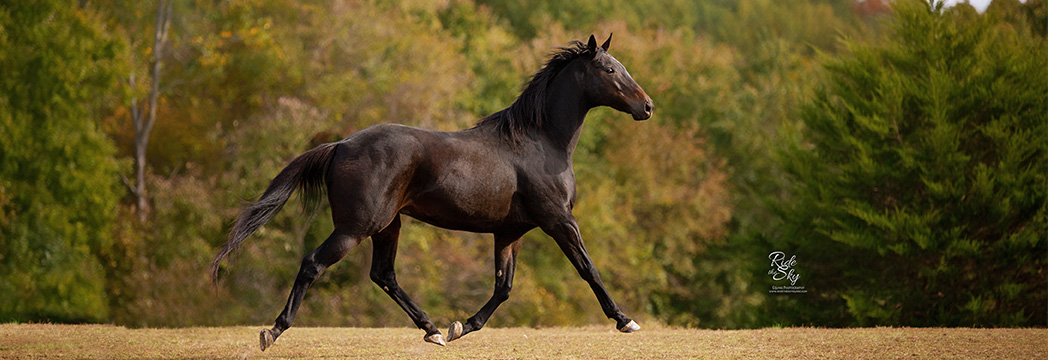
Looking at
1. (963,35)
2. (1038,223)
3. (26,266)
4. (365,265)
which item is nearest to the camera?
(1038,223)

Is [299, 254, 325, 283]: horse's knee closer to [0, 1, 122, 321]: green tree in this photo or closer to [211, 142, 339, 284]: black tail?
[211, 142, 339, 284]: black tail

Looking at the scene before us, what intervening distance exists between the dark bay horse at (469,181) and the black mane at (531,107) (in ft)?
0.04

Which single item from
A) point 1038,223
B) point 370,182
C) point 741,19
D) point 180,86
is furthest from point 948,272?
point 741,19

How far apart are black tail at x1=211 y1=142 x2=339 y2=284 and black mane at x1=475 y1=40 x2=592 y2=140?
1483mm

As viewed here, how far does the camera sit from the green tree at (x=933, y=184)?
561 inches

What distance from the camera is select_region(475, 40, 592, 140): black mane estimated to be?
854cm

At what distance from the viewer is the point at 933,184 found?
14.4 meters

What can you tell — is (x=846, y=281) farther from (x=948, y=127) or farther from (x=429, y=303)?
(x=429, y=303)

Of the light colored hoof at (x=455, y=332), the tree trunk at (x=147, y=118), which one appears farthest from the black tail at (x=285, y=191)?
the tree trunk at (x=147, y=118)

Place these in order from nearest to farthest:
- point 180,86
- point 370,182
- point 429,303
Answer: point 370,182 → point 429,303 → point 180,86

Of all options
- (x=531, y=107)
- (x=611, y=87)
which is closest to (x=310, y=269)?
(x=531, y=107)

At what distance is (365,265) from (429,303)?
2.66 meters

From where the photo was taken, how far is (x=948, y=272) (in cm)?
1442

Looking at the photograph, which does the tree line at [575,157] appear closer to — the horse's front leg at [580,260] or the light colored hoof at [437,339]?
the light colored hoof at [437,339]
